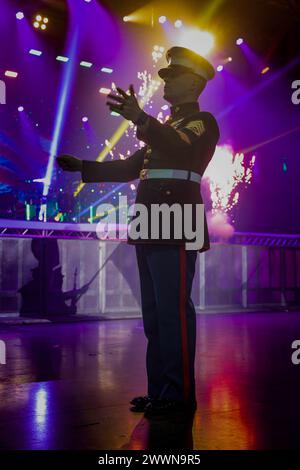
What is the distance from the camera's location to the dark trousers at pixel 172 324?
2.59 meters

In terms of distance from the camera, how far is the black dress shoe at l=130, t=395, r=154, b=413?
8.45ft

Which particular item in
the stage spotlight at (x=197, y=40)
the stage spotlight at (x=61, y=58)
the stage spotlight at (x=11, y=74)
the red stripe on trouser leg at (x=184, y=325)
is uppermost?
the stage spotlight at (x=197, y=40)

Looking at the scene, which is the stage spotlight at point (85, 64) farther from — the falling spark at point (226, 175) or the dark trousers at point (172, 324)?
the dark trousers at point (172, 324)

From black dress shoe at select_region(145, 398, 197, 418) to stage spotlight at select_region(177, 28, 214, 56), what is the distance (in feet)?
38.8

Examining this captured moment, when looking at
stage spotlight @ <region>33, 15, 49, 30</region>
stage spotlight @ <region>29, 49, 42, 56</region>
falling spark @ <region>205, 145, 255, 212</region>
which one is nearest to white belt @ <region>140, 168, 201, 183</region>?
stage spotlight @ <region>33, 15, 49, 30</region>

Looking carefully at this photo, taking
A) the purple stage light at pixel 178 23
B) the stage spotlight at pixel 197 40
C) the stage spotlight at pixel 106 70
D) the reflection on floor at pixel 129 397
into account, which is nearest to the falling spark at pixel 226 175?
the stage spotlight at pixel 197 40

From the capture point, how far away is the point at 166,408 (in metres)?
2.51

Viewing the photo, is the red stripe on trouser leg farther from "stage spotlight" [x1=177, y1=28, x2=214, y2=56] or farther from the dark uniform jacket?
"stage spotlight" [x1=177, y1=28, x2=214, y2=56]

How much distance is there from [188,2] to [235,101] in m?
3.53

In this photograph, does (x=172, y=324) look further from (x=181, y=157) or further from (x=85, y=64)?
(x=85, y=64)

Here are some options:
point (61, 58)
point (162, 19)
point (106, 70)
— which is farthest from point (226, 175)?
point (61, 58)

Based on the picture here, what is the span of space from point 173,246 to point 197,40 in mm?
11672

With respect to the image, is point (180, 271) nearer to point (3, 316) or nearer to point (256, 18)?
point (3, 316)

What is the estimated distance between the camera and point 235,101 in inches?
588
